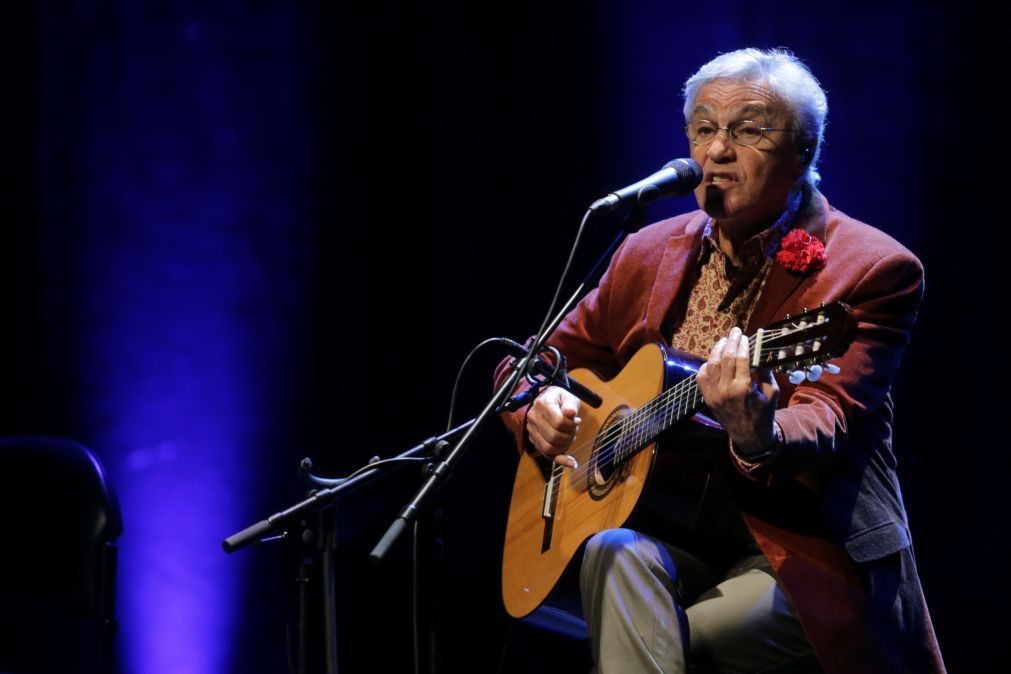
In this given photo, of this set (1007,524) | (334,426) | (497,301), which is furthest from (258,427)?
(1007,524)

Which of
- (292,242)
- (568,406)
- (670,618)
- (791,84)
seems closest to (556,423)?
(568,406)

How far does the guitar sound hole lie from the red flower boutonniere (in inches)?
20.6

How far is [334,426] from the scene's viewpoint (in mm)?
4078

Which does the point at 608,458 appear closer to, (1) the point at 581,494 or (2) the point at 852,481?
(1) the point at 581,494

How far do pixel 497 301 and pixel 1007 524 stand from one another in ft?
6.23

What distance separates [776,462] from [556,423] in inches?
29.9

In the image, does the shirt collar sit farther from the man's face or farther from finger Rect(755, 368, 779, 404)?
finger Rect(755, 368, 779, 404)

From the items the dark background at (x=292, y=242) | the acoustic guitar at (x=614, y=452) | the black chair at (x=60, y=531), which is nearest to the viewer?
the acoustic guitar at (x=614, y=452)

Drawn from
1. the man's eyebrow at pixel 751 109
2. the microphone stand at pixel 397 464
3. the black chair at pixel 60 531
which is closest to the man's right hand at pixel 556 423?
the microphone stand at pixel 397 464

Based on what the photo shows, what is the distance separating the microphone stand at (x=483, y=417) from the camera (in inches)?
77.2

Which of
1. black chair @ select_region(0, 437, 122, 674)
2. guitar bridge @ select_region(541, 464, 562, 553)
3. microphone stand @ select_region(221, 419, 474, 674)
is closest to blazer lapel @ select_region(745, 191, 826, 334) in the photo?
guitar bridge @ select_region(541, 464, 562, 553)

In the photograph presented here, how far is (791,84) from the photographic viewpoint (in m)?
2.77

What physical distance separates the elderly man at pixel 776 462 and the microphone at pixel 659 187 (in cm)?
32

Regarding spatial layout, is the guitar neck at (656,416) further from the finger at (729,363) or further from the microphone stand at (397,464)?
the microphone stand at (397,464)
